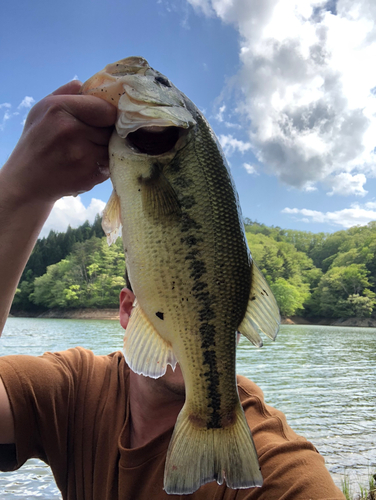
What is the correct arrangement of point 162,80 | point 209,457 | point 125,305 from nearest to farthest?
point 209,457
point 162,80
point 125,305

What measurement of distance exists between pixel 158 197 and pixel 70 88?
2.30ft

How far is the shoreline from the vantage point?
56641 millimetres

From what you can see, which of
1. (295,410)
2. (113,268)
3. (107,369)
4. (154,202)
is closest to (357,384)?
(295,410)

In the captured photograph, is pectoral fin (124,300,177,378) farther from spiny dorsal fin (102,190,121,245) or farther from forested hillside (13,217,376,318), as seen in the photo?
forested hillside (13,217,376,318)

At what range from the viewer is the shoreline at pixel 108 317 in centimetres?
5664

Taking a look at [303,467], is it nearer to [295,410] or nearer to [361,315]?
[295,410]

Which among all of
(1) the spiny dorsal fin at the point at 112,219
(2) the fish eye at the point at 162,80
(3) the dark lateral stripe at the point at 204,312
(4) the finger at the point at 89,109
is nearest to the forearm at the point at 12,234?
(1) the spiny dorsal fin at the point at 112,219

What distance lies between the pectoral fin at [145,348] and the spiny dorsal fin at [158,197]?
0.38 m

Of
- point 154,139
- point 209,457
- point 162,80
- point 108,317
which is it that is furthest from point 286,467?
point 108,317

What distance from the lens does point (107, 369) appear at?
2.48 m

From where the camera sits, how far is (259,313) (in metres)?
1.52

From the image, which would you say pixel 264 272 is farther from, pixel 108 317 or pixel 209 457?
pixel 209 457

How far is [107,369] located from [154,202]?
1555mm

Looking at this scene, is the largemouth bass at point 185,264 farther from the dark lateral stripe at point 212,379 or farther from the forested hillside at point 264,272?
the forested hillside at point 264,272
